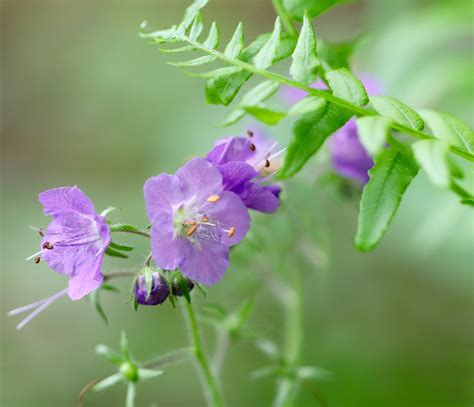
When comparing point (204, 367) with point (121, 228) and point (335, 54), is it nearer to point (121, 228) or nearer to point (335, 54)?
point (121, 228)

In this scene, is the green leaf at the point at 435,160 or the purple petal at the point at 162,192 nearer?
the green leaf at the point at 435,160

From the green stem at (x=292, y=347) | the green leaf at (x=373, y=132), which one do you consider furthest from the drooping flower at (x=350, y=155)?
the green leaf at (x=373, y=132)

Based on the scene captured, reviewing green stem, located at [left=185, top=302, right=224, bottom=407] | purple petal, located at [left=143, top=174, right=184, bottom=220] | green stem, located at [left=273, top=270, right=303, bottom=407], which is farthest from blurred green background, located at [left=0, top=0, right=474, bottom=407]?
purple petal, located at [left=143, top=174, right=184, bottom=220]

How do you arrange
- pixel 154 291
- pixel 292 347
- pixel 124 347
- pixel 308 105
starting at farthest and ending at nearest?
1. pixel 292 347
2. pixel 124 347
3. pixel 154 291
4. pixel 308 105

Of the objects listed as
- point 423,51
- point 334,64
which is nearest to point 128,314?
point 423,51

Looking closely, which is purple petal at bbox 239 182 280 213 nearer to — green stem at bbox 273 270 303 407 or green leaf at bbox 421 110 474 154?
green leaf at bbox 421 110 474 154

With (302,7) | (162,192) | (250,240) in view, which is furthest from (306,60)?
(250,240)

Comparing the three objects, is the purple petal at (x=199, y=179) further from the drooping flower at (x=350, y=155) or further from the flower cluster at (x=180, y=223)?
the drooping flower at (x=350, y=155)

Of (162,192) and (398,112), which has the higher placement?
(398,112)
